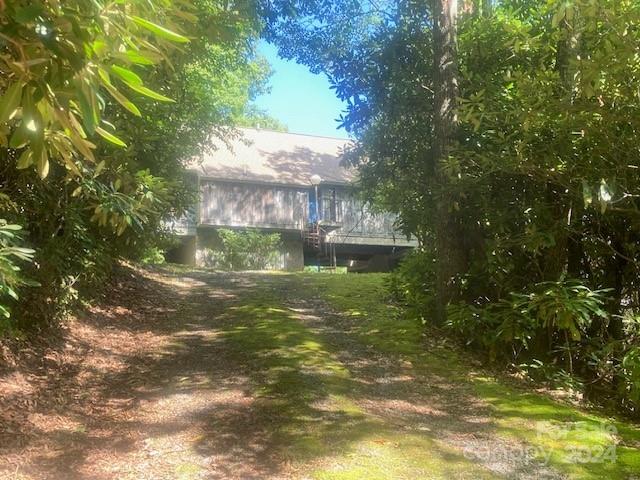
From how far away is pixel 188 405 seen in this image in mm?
5770

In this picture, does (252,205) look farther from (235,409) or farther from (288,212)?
(235,409)

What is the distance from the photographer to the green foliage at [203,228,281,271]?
21375 mm

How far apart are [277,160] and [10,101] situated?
25.1 m

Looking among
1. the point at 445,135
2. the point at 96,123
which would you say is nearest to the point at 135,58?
the point at 96,123

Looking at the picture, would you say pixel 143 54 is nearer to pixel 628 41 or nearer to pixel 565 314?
pixel 628 41

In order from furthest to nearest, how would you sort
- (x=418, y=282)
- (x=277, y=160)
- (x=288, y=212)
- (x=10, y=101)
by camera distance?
(x=277, y=160) < (x=288, y=212) < (x=418, y=282) < (x=10, y=101)

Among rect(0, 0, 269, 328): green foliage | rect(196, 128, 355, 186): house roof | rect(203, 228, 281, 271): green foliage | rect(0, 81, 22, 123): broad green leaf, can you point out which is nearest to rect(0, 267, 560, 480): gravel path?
rect(0, 0, 269, 328): green foliage

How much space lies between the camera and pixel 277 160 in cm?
2686

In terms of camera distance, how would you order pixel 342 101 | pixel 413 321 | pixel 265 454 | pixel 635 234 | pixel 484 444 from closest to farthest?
pixel 265 454
pixel 484 444
pixel 635 234
pixel 413 321
pixel 342 101

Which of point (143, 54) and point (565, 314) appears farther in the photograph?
point (565, 314)

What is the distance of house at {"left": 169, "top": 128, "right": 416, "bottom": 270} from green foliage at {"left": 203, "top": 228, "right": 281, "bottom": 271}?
159 centimetres

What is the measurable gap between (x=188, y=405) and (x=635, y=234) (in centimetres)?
563

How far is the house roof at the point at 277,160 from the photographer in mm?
24688

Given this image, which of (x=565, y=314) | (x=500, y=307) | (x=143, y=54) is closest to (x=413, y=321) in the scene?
(x=500, y=307)
